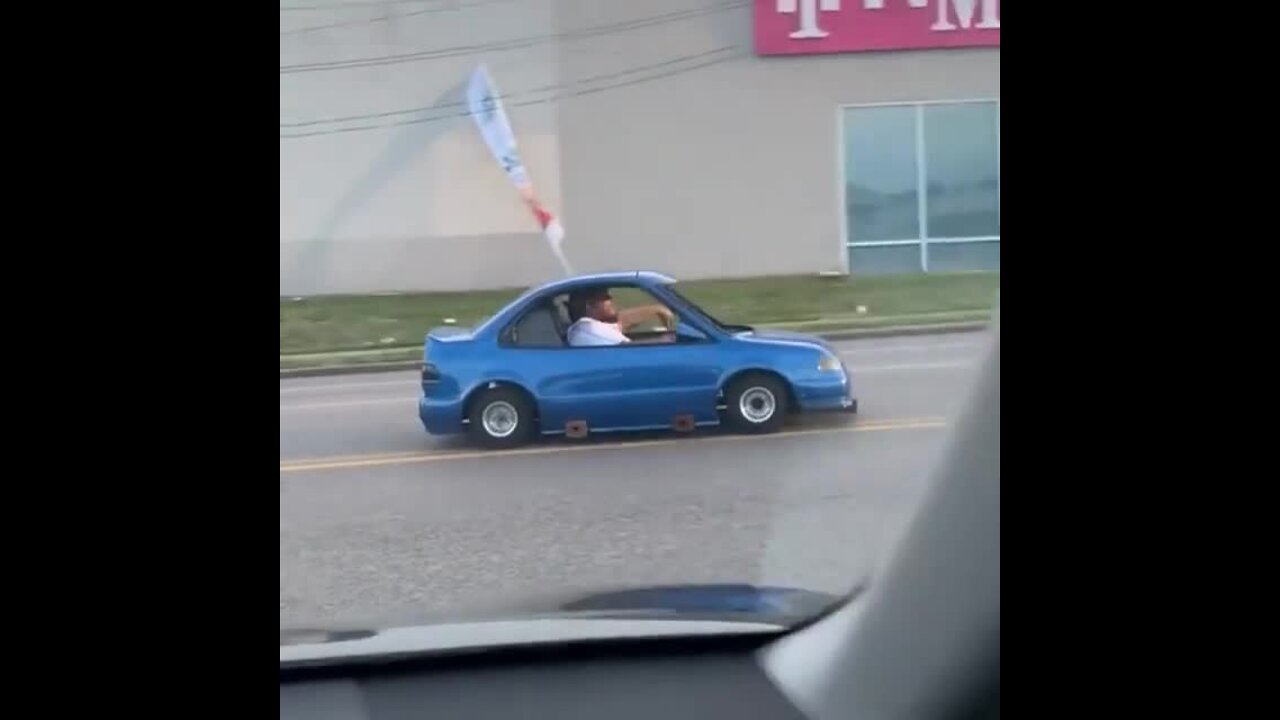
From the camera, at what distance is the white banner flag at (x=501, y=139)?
475cm

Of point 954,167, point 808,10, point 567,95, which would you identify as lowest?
point 954,167

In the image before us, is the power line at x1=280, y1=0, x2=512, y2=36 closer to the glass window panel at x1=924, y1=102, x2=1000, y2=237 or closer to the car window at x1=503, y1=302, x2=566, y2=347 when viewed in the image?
the car window at x1=503, y1=302, x2=566, y2=347

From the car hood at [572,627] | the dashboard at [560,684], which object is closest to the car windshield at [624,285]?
the car hood at [572,627]

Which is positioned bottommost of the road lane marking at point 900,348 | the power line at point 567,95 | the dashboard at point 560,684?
the dashboard at point 560,684

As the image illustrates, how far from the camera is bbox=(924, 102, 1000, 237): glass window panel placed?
3229 millimetres

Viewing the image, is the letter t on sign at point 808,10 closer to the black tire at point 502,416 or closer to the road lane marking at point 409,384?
the road lane marking at point 409,384

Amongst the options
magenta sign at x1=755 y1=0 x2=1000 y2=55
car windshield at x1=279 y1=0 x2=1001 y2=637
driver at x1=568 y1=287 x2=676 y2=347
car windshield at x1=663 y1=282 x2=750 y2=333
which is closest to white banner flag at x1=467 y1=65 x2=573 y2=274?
car windshield at x1=279 y1=0 x2=1001 y2=637

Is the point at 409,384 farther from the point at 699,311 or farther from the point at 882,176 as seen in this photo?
the point at 882,176

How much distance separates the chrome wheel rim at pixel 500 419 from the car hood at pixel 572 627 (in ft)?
6.35

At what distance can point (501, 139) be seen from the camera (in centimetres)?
491

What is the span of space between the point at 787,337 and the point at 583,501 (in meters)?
0.92

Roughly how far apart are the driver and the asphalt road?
37 centimetres

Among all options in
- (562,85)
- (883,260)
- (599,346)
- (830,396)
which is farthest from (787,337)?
(562,85)
